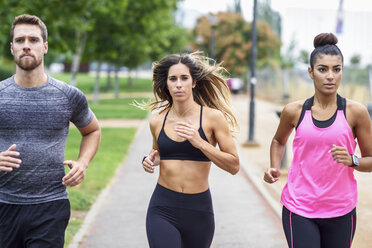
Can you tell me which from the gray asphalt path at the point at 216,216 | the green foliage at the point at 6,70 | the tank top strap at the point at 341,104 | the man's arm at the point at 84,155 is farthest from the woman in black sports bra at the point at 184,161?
the green foliage at the point at 6,70

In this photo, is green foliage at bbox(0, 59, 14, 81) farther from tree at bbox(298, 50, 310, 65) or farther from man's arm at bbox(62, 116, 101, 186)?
man's arm at bbox(62, 116, 101, 186)

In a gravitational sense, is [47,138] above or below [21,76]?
below

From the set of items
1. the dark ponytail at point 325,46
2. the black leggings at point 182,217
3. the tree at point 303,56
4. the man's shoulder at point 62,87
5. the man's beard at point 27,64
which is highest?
the dark ponytail at point 325,46

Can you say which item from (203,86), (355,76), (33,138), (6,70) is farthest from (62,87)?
(6,70)

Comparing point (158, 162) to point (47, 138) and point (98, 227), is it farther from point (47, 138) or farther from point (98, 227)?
point (98, 227)

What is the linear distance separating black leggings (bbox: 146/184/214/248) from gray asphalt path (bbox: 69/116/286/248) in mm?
2430

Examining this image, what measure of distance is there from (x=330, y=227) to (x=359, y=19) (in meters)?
92.1

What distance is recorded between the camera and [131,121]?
23156 millimetres

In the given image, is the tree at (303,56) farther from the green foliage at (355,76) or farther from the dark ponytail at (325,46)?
the dark ponytail at (325,46)

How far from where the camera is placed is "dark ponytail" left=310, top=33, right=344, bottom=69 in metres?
3.59

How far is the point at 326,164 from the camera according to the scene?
3.49 metres

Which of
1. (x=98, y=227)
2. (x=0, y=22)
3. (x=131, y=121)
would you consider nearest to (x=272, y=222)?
(x=98, y=227)

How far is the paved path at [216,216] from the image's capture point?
625cm

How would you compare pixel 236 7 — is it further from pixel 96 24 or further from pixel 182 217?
pixel 182 217
